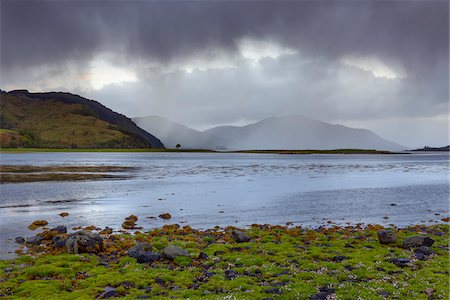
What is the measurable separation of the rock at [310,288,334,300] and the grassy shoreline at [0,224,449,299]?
0.17ft

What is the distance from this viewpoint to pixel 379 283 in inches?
698

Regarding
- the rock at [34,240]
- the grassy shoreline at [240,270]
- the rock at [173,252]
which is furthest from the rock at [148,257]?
the rock at [34,240]

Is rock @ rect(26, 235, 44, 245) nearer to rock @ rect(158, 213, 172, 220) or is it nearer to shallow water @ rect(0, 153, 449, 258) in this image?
shallow water @ rect(0, 153, 449, 258)

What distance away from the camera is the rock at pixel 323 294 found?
15952 mm

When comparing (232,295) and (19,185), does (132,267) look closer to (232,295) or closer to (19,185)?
(232,295)

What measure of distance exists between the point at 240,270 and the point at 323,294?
17.7 ft

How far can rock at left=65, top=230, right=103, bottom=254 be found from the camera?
2494cm

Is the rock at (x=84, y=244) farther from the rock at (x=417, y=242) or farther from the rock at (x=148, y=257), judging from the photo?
the rock at (x=417, y=242)

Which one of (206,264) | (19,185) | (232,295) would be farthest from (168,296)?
(19,185)

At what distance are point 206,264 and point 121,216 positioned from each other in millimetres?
20532

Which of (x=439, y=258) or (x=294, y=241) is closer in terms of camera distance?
(x=439, y=258)

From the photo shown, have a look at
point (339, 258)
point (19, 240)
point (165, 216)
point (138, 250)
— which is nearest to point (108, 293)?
point (138, 250)

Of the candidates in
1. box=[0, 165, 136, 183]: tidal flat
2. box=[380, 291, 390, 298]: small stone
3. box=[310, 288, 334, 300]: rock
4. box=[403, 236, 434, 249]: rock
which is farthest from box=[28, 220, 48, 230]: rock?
box=[0, 165, 136, 183]: tidal flat

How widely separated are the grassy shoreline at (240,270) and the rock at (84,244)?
18.1 inches
